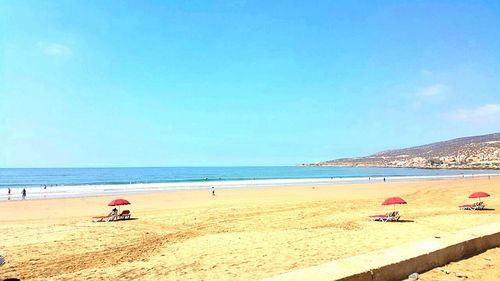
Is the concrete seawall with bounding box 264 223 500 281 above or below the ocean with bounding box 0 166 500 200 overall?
above

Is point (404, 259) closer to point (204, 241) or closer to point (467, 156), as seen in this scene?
point (204, 241)

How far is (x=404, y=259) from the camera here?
602 centimetres

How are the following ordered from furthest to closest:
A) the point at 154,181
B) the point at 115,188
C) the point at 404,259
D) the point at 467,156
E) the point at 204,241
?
the point at 467,156
the point at 154,181
the point at 115,188
the point at 204,241
the point at 404,259

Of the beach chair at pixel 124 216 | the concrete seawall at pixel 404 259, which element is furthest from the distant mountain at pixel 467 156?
the concrete seawall at pixel 404 259

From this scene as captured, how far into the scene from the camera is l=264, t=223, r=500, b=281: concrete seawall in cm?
520

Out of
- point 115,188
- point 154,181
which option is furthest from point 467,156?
point 115,188

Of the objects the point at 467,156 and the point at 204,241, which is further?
the point at 467,156

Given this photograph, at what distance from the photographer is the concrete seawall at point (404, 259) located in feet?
17.0

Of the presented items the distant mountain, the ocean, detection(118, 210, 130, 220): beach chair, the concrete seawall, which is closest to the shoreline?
the ocean

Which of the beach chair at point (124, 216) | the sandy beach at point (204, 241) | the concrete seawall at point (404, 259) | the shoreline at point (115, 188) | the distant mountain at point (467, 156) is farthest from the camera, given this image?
the distant mountain at point (467, 156)

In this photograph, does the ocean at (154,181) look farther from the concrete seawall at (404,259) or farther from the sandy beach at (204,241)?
the concrete seawall at (404,259)

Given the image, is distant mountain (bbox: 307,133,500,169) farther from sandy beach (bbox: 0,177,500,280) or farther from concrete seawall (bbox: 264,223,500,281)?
concrete seawall (bbox: 264,223,500,281)

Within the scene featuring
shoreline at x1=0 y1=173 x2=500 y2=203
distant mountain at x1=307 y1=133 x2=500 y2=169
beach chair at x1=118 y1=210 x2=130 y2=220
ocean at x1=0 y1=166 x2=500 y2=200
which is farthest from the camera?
distant mountain at x1=307 y1=133 x2=500 y2=169

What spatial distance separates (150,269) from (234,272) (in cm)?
216
